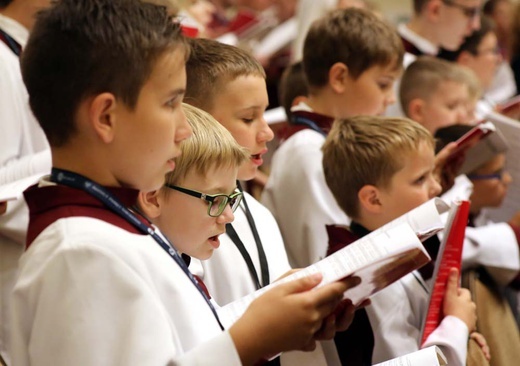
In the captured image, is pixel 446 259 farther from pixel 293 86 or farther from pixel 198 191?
pixel 293 86

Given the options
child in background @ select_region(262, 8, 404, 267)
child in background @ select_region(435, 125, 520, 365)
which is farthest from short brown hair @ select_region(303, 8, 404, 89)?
child in background @ select_region(435, 125, 520, 365)

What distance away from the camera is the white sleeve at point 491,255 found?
10.9ft

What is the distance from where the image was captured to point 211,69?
250cm

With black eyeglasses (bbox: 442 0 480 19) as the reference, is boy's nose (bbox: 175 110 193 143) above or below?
above

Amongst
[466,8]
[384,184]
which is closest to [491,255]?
[384,184]

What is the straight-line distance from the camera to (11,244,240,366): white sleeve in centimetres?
149

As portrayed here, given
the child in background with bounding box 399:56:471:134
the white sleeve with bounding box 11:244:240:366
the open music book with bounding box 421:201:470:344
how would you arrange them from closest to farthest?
the white sleeve with bounding box 11:244:240:366, the open music book with bounding box 421:201:470:344, the child in background with bounding box 399:56:471:134

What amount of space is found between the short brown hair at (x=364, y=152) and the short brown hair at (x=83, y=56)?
1238mm

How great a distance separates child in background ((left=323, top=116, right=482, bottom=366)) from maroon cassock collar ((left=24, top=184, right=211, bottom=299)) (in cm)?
112

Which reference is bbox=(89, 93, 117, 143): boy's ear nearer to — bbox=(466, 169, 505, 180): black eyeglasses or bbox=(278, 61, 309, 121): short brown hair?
bbox=(278, 61, 309, 121): short brown hair

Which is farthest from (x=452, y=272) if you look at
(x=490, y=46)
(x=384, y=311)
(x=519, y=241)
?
(x=490, y=46)

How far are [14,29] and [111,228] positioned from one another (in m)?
1.63

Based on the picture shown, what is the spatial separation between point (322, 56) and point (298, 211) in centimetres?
62

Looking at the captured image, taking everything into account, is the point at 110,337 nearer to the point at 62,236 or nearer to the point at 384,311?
the point at 62,236
